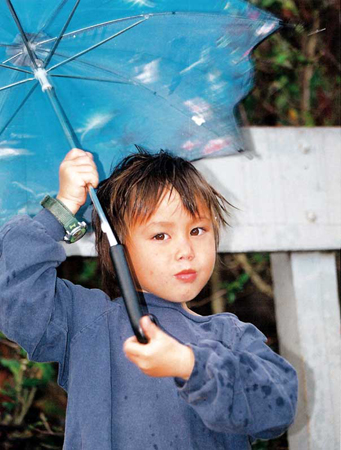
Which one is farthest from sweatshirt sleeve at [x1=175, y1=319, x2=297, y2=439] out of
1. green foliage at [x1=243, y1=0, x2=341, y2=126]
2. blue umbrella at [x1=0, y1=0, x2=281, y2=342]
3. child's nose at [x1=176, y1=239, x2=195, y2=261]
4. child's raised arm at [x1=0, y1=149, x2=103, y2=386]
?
green foliage at [x1=243, y1=0, x2=341, y2=126]

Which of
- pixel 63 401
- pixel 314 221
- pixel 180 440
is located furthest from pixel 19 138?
pixel 63 401

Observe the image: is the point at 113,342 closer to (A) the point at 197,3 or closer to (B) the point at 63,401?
(A) the point at 197,3

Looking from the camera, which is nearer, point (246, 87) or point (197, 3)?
point (197, 3)

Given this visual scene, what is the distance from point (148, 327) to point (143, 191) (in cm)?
45

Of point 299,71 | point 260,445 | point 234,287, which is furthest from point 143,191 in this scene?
point 299,71

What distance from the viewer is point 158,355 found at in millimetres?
1076

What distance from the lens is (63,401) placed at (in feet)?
11.7

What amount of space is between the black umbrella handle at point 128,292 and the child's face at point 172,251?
19 centimetres

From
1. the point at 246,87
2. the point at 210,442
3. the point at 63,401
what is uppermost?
the point at 246,87

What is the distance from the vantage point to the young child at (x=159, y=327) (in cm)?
117

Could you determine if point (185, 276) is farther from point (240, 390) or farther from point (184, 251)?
point (240, 390)

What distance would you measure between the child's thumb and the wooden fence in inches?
61.6

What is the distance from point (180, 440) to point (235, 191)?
158cm

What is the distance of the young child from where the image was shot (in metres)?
1.17
